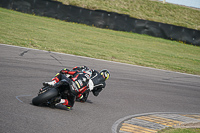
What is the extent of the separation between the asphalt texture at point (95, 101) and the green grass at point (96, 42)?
2730 mm

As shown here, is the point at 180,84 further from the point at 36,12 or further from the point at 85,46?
the point at 36,12

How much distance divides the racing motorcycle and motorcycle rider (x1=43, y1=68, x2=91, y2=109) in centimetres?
7

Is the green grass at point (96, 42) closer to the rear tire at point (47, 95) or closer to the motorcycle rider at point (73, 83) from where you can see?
the motorcycle rider at point (73, 83)

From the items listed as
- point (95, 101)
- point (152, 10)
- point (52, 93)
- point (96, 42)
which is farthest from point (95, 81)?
point (152, 10)

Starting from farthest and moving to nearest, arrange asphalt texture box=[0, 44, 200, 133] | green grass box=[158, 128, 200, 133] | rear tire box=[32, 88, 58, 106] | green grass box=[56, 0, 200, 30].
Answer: green grass box=[56, 0, 200, 30]
green grass box=[158, 128, 200, 133]
rear tire box=[32, 88, 58, 106]
asphalt texture box=[0, 44, 200, 133]

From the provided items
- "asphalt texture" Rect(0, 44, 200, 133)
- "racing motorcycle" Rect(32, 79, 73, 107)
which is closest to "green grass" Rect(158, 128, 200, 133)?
"asphalt texture" Rect(0, 44, 200, 133)

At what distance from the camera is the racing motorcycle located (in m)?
5.61

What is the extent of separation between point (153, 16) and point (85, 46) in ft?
48.8

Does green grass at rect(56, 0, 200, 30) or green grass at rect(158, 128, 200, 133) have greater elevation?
green grass at rect(56, 0, 200, 30)

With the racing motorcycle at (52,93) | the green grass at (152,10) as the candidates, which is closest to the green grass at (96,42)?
the green grass at (152,10)

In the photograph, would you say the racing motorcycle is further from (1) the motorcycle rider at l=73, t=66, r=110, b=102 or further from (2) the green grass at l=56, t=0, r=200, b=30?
(2) the green grass at l=56, t=0, r=200, b=30

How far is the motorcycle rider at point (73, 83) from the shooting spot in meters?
5.91

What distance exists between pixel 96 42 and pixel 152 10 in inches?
565

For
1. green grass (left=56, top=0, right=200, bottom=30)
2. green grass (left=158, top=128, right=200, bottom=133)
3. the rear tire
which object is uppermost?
green grass (left=56, top=0, right=200, bottom=30)
